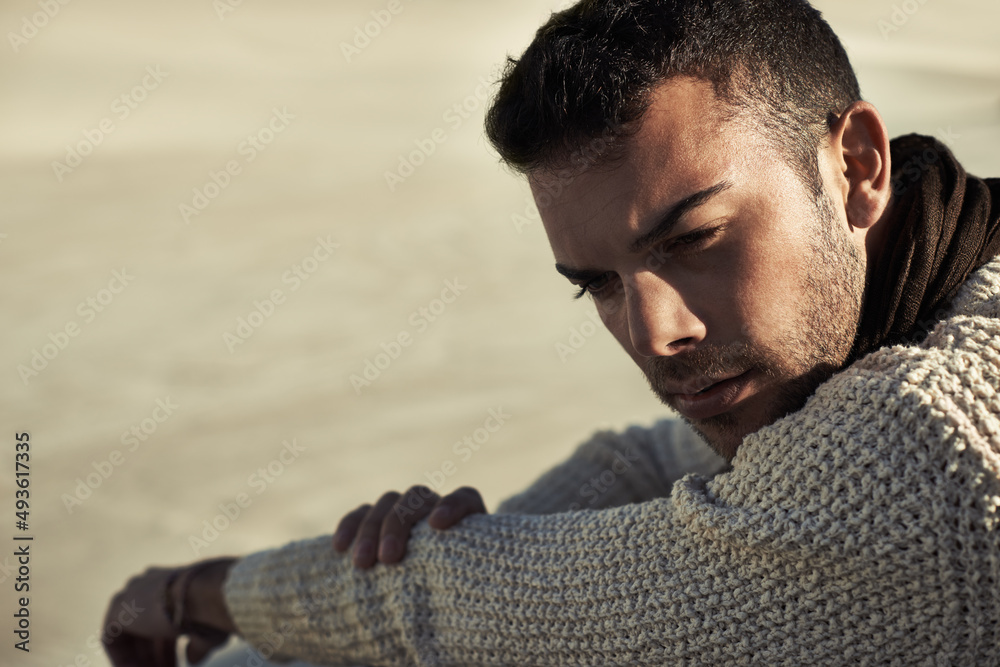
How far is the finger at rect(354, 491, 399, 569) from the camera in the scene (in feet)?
6.81

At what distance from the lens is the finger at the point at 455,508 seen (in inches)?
79.0

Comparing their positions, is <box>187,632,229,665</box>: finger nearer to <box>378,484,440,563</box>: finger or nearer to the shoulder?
<box>378,484,440,563</box>: finger

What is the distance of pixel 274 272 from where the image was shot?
5.88 metres

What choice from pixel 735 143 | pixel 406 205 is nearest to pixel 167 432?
pixel 406 205

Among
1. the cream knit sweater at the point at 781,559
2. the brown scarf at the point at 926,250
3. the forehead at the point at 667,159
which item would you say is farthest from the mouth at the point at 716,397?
the forehead at the point at 667,159

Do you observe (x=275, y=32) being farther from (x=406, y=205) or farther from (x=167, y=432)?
(x=167, y=432)

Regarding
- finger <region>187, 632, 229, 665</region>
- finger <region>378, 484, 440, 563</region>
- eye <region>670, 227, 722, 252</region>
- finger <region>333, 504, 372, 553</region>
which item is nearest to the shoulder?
eye <region>670, 227, 722, 252</region>

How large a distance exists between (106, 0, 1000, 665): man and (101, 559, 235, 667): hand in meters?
0.54

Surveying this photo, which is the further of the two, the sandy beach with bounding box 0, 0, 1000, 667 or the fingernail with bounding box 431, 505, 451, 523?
the sandy beach with bounding box 0, 0, 1000, 667

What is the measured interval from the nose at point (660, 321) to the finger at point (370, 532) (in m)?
0.82

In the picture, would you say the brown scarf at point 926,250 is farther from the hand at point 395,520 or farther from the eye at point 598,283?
the hand at point 395,520

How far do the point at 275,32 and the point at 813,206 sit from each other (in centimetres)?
870

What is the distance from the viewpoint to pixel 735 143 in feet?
5.56

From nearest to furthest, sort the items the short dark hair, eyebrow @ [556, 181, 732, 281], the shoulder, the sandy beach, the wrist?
the shoulder → eyebrow @ [556, 181, 732, 281] → the short dark hair → the wrist → the sandy beach
